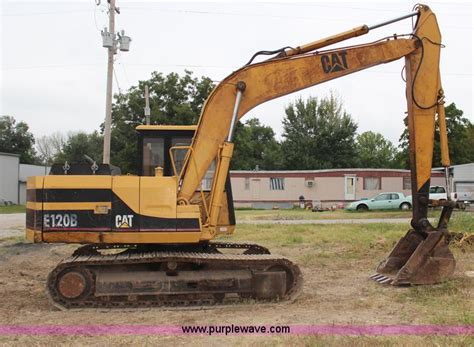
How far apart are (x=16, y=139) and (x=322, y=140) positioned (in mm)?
43137

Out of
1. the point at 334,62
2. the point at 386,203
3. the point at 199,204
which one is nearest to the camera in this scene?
the point at 199,204

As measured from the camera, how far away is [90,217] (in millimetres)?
7465

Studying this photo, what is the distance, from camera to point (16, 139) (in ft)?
245

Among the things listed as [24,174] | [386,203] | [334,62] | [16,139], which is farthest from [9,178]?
[334,62]

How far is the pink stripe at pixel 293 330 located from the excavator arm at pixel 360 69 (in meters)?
1.91

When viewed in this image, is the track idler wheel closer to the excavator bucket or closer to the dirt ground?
the dirt ground

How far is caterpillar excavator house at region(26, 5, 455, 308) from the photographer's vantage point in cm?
746

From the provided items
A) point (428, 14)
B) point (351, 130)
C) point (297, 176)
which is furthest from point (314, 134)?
point (428, 14)

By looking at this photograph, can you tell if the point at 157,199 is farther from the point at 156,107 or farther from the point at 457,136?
the point at 457,136

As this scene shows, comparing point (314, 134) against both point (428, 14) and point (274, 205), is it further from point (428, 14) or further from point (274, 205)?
point (428, 14)

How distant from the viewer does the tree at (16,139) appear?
73.8m

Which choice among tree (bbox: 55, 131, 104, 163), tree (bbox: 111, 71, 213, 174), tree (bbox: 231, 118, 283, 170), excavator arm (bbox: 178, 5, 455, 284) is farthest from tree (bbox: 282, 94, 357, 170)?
excavator arm (bbox: 178, 5, 455, 284)

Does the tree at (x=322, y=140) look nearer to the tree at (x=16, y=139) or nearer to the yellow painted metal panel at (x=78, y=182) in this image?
the tree at (x=16, y=139)

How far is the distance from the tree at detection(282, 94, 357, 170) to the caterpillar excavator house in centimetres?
4886
